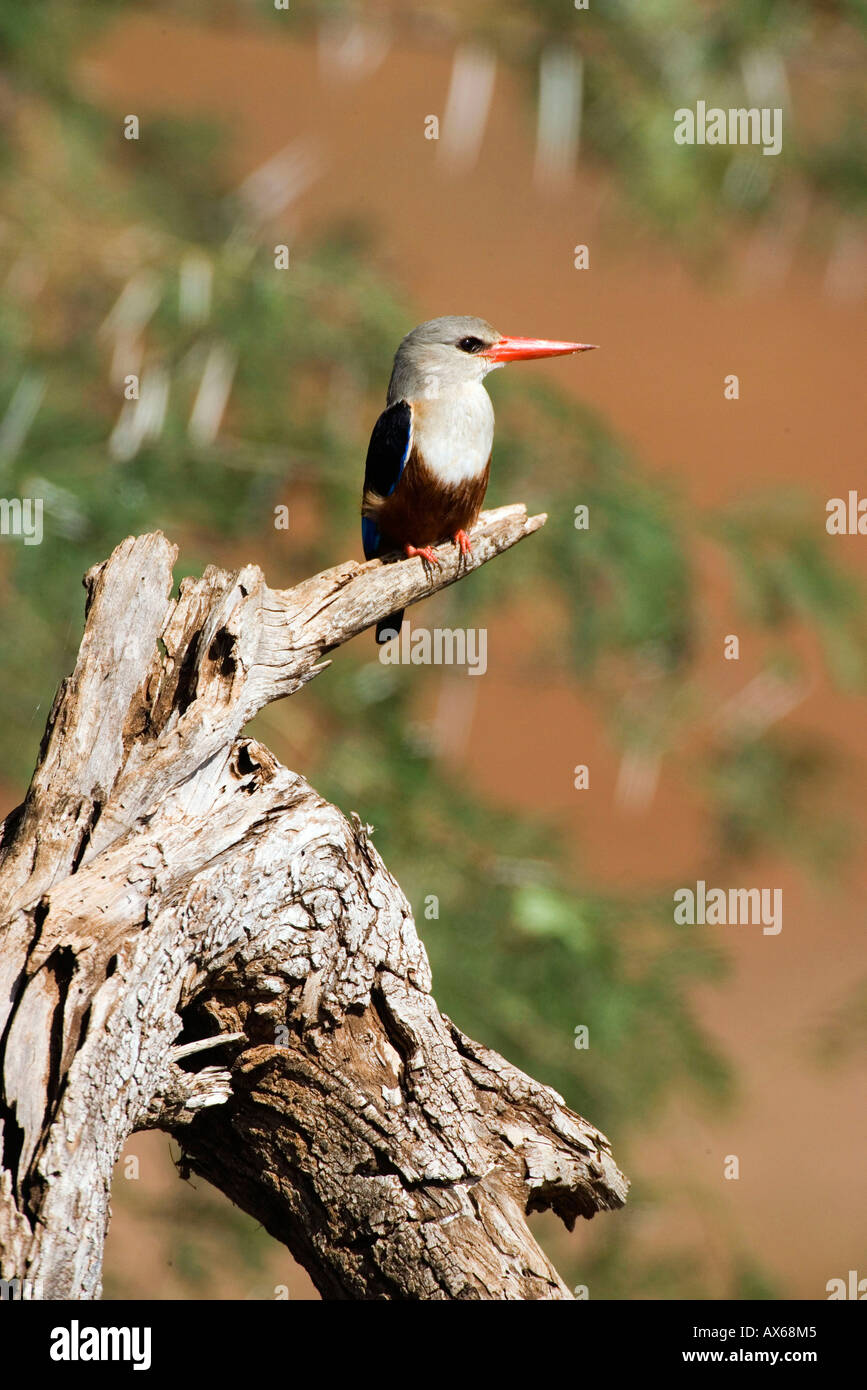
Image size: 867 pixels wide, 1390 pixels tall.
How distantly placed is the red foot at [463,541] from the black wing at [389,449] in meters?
0.23

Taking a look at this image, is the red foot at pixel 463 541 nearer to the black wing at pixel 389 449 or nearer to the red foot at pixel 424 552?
the red foot at pixel 424 552

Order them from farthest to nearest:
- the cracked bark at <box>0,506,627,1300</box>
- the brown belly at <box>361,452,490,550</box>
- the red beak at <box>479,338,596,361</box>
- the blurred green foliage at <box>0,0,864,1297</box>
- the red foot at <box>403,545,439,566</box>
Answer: the blurred green foliage at <box>0,0,864,1297</box>, the red beak at <box>479,338,596,361</box>, the brown belly at <box>361,452,490,550</box>, the red foot at <box>403,545,439,566</box>, the cracked bark at <box>0,506,627,1300</box>

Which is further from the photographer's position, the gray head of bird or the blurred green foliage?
the blurred green foliage

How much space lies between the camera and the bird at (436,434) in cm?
323

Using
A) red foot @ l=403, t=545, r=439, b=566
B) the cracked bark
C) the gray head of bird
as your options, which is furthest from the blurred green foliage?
the cracked bark

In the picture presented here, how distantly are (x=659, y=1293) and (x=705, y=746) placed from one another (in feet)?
6.08

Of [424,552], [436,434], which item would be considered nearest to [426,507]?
[436,434]

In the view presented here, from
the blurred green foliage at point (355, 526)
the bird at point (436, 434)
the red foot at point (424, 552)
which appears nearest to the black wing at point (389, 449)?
the bird at point (436, 434)

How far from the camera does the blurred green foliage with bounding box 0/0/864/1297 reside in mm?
3605

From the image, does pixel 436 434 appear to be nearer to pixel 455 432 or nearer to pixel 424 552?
pixel 455 432

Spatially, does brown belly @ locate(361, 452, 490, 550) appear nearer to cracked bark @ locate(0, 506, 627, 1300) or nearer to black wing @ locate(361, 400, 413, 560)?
black wing @ locate(361, 400, 413, 560)

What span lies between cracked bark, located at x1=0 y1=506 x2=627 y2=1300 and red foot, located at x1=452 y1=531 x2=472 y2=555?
58 cm

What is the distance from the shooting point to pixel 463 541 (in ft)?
10.0
